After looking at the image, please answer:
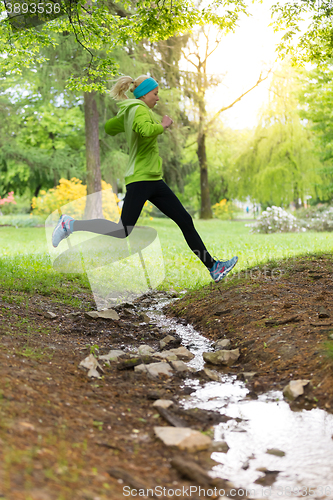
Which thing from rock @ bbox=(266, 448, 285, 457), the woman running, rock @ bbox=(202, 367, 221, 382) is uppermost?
the woman running

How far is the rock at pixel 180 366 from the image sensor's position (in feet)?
11.1

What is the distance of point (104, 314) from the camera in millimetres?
4992

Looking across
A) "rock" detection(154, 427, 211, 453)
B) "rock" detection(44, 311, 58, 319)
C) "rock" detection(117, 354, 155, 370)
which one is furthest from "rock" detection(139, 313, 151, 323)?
"rock" detection(154, 427, 211, 453)

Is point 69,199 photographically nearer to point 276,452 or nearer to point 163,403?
point 163,403

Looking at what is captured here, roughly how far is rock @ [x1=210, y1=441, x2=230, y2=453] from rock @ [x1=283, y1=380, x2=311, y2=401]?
68 centimetres

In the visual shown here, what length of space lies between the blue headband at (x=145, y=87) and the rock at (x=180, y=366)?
2808 mm

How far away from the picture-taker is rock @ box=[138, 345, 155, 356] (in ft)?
12.3

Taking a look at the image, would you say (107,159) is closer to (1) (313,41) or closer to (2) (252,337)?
(1) (313,41)

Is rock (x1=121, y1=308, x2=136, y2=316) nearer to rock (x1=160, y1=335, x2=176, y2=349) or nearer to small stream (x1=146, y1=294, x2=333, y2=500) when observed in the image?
rock (x1=160, y1=335, x2=176, y2=349)

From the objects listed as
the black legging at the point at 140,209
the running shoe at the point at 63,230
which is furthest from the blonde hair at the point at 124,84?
the running shoe at the point at 63,230

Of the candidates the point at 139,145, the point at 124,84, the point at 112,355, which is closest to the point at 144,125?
the point at 139,145

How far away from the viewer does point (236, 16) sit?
693 cm

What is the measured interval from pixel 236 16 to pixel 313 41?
130 centimetres

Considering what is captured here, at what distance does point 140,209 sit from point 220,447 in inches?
113
